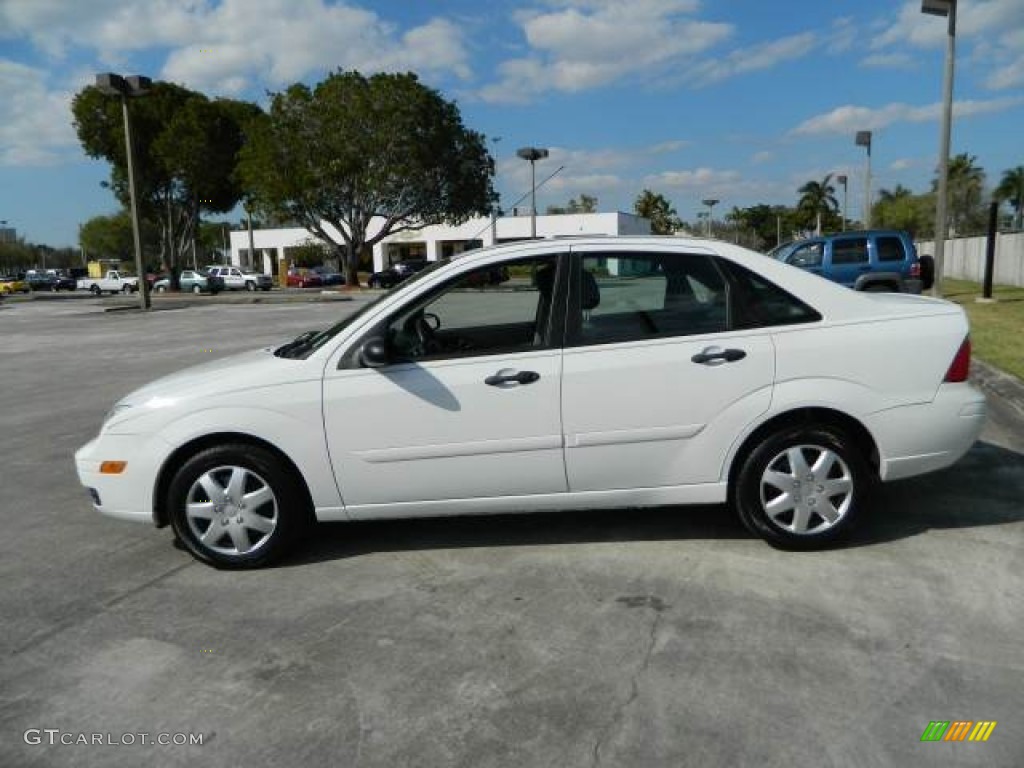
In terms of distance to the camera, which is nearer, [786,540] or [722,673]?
[722,673]

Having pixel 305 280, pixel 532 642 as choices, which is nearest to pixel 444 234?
pixel 305 280

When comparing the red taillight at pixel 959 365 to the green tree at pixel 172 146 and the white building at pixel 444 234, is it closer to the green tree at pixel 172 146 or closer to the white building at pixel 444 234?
the green tree at pixel 172 146

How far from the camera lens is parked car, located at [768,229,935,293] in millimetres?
15141

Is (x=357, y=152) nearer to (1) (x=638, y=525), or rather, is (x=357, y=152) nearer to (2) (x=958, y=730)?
(1) (x=638, y=525)

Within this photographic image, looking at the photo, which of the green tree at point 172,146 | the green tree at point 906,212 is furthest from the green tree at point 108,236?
the green tree at point 906,212

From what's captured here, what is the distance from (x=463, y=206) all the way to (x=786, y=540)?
135ft

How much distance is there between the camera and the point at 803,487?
4.03 m

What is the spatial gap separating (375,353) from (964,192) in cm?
8198

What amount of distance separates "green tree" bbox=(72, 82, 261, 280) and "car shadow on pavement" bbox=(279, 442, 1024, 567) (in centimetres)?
4367

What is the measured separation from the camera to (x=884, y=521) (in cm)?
458

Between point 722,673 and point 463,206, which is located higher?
point 463,206

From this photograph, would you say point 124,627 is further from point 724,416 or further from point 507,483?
point 724,416

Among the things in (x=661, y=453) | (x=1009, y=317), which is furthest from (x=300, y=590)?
(x=1009, y=317)

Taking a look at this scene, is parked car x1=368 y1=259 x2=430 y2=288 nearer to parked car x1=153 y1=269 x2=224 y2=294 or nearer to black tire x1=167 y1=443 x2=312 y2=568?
parked car x1=153 y1=269 x2=224 y2=294
